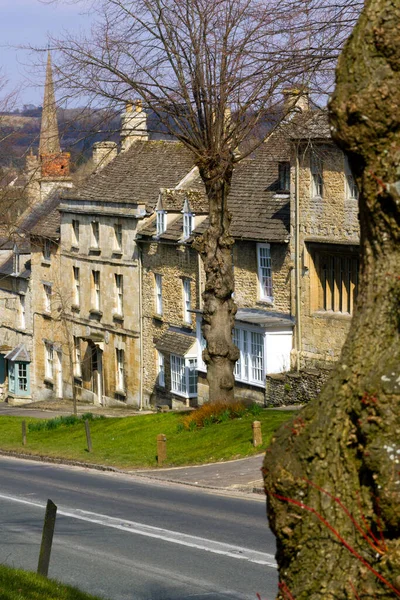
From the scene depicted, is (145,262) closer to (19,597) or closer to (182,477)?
(182,477)

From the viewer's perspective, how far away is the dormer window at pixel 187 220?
41.1 meters

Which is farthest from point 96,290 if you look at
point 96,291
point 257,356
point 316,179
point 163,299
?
point 316,179

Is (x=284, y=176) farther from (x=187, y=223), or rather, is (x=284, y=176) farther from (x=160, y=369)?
(x=160, y=369)

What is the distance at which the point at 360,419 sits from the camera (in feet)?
13.8

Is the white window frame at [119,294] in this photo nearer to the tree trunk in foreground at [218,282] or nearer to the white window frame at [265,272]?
the white window frame at [265,272]

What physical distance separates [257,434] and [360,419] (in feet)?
64.5

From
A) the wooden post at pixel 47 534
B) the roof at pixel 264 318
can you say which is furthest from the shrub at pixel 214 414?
the wooden post at pixel 47 534

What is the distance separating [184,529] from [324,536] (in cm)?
1245

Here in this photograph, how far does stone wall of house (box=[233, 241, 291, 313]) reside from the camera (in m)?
35.3

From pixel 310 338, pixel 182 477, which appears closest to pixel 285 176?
pixel 310 338

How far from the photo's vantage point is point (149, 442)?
2845cm

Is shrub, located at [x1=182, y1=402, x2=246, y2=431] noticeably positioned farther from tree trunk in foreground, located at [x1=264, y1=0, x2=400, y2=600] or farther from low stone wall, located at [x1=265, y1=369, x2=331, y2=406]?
tree trunk in foreground, located at [x1=264, y1=0, x2=400, y2=600]

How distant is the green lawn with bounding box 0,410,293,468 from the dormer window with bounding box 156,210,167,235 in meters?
10.4

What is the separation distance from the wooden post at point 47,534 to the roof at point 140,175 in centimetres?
3334
